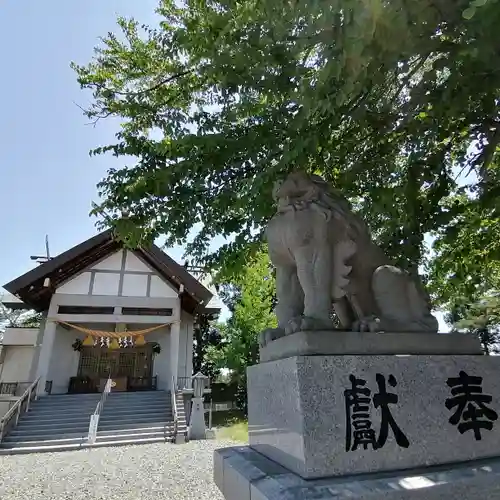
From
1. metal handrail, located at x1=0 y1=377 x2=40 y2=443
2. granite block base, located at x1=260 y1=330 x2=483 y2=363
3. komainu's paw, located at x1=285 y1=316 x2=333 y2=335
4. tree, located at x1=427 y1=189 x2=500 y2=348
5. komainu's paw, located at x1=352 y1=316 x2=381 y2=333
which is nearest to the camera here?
granite block base, located at x1=260 y1=330 x2=483 y2=363

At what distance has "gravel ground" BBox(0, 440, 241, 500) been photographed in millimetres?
5230

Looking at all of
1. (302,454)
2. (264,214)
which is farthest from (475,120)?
(302,454)

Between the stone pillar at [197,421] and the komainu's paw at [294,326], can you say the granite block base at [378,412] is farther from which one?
the stone pillar at [197,421]

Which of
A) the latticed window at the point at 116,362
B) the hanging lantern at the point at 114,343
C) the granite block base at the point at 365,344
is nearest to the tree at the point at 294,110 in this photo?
the granite block base at the point at 365,344

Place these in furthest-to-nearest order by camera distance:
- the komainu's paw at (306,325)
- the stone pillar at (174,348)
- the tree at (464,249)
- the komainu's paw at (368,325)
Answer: the stone pillar at (174,348) → the tree at (464,249) → the komainu's paw at (368,325) → the komainu's paw at (306,325)

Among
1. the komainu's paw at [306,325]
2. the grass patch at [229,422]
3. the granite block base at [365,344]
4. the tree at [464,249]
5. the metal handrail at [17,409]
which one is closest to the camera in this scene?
the granite block base at [365,344]

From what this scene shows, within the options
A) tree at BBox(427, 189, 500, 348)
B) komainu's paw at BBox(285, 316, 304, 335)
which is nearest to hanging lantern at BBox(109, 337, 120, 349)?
tree at BBox(427, 189, 500, 348)

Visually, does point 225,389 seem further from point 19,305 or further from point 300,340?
point 300,340

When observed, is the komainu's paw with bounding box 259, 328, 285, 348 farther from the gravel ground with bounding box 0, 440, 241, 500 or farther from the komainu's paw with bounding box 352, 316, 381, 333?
the gravel ground with bounding box 0, 440, 241, 500

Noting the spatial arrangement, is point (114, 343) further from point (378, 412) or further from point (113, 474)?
point (378, 412)

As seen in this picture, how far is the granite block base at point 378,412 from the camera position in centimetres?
181

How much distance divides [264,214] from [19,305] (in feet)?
51.7

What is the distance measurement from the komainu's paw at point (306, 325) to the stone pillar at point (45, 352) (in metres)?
13.0

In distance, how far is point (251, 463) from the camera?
217cm
